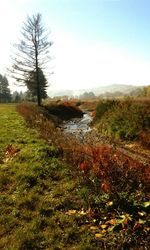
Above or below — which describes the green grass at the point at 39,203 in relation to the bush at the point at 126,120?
below

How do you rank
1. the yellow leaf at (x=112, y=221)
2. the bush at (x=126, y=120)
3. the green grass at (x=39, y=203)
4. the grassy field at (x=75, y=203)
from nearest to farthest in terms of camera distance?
the grassy field at (x=75, y=203)
the green grass at (x=39, y=203)
the yellow leaf at (x=112, y=221)
the bush at (x=126, y=120)

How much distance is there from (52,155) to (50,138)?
2250mm

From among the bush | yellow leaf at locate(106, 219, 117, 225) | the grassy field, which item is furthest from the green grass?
the bush

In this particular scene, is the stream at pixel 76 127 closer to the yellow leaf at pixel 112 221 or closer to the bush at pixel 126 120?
the bush at pixel 126 120

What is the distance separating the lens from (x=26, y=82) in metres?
36.5

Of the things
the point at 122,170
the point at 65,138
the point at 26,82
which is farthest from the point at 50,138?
the point at 26,82

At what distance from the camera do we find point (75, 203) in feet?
23.7

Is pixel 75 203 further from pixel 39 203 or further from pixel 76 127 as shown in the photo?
pixel 76 127

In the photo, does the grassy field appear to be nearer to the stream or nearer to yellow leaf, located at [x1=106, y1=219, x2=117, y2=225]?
yellow leaf, located at [x1=106, y1=219, x2=117, y2=225]

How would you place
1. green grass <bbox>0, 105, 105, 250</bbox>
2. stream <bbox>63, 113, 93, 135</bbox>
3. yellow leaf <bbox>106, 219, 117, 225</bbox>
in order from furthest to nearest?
stream <bbox>63, 113, 93, 135</bbox> → yellow leaf <bbox>106, 219, 117, 225</bbox> → green grass <bbox>0, 105, 105, 250</bbox>

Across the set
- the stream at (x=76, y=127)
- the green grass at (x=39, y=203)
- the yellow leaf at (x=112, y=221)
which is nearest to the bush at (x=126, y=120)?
the stream at (x=76, y=127)

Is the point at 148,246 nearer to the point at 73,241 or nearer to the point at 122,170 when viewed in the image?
the point at 73,241

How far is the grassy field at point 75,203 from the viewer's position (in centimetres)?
566

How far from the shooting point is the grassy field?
566 cm
